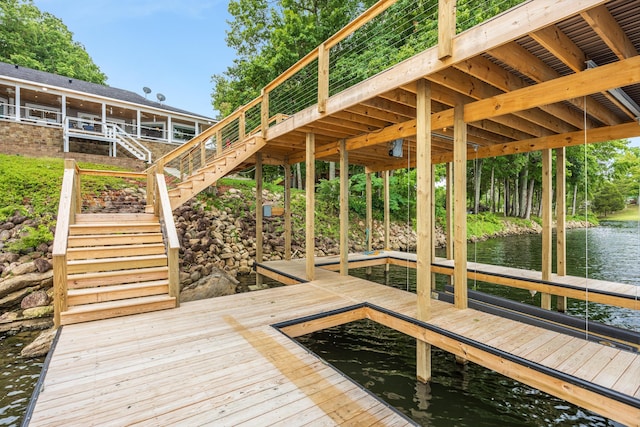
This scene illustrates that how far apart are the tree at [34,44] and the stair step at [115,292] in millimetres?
29823

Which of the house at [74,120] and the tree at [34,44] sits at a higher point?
the tree at [34,44]

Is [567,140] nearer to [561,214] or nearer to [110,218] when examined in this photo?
[561,214]

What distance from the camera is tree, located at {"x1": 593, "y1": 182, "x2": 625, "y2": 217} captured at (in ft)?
140

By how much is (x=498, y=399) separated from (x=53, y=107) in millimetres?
25232

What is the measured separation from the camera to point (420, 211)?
13.8ft

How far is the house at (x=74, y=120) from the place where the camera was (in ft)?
47.8

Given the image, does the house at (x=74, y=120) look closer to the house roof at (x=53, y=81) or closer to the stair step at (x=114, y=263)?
the house roof at (x=53, y=81)

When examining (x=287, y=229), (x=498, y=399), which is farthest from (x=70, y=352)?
(x=287, y=229)

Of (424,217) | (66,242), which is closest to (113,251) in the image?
(66,242)

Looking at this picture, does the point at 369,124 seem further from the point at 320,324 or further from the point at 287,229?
the point at 287,229

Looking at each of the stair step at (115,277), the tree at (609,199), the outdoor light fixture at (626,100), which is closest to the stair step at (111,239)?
the stair step at (115,277)

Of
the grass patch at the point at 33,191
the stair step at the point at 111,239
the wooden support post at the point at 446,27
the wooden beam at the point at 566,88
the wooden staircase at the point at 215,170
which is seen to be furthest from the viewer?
the grass patch at the point at 33,191

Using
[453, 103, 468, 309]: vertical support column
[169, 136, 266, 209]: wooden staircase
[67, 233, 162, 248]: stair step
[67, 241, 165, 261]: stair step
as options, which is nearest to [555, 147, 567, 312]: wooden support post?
[453, 103, 468, 309]: vertical support column

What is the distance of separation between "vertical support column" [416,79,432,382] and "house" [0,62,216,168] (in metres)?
15.3
